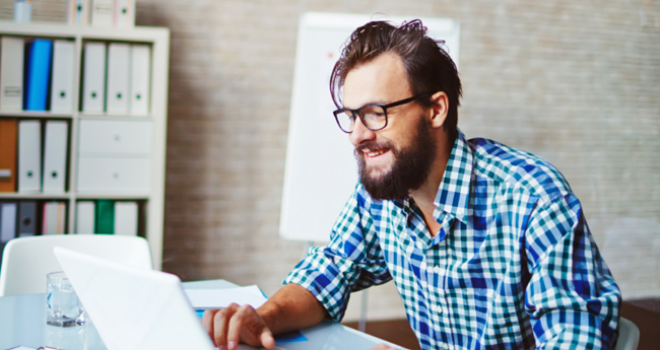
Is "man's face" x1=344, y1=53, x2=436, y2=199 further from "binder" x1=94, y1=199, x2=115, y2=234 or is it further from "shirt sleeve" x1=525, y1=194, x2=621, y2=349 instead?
"binder" x1=94, y1=199, x2=115, y2=234

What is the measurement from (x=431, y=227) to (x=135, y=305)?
0.77m

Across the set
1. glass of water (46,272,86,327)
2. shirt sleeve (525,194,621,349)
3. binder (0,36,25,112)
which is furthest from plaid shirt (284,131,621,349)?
binder (0,36,25,112)

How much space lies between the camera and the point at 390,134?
1225mm

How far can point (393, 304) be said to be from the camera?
328 cm

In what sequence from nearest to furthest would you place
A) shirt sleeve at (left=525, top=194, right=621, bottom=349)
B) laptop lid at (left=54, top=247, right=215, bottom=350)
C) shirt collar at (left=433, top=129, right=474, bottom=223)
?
laptop lid at (left=54, top=247, right=215, bottom=350) → shirt sleeve at (left=525, top=194, right=621, bottom=349) → shirt collar at (left=433, top=129, right=474, bottom=223)

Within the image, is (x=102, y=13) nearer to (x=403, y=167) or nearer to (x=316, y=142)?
(x=316, y=142)

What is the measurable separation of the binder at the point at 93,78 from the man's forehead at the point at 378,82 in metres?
1.64

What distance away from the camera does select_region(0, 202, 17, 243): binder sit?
241 centimetres

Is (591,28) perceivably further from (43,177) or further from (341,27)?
(43,177)

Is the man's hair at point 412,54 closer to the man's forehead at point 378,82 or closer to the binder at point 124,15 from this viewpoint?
the man's forehead at point 378,82

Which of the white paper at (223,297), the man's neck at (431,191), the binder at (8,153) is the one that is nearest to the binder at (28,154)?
the binder at (8,153)

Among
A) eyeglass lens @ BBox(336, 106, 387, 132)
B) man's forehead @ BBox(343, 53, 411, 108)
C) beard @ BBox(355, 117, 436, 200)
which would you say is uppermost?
man's forehead @ BBox(343, 53, 411, 108)

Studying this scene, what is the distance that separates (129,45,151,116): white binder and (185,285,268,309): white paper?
4.73ft

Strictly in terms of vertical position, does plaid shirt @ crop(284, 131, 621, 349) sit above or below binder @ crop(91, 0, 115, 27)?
below
